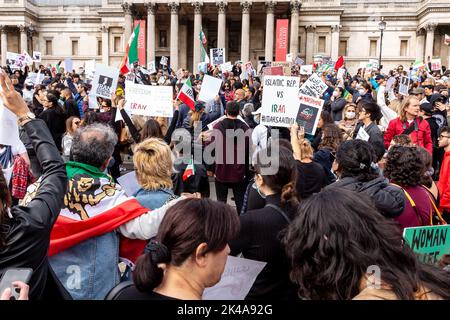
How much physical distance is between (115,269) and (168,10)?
5160cm

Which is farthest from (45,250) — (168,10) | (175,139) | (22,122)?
(168,10)

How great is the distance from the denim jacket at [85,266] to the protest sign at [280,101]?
4.54 meters

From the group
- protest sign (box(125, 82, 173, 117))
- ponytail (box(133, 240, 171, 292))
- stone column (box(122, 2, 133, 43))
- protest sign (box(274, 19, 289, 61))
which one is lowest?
ponytail (box(133, 240, 171, 292))


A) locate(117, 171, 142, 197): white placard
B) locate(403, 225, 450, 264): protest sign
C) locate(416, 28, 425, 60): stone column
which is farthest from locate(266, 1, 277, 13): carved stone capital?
locate(403, 225, 450, 264): protest sign

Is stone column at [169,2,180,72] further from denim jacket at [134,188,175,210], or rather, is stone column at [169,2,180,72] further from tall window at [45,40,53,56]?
denim jacket at [134,188,175,210]

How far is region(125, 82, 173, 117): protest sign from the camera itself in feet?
26.8

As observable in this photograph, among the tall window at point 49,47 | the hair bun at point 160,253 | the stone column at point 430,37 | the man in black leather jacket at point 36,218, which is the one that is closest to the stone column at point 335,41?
the stone column at point 430,37

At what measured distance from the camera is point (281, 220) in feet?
9.87

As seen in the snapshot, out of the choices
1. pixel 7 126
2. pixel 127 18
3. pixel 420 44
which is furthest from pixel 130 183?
pixel 420 44

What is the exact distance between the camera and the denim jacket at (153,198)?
11.5ft

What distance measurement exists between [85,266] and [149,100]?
5391mm

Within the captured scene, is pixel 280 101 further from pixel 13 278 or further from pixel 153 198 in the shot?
pixel 13 278

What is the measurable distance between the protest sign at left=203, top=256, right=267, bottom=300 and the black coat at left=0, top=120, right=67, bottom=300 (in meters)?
0.91

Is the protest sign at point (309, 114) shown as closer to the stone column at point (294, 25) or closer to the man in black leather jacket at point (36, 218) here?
the man in black leather jacket at point (36, 218)
